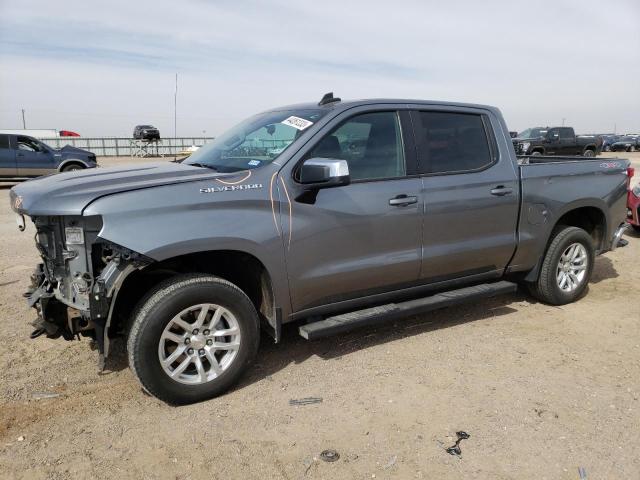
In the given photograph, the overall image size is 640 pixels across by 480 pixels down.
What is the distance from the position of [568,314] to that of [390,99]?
107 inches

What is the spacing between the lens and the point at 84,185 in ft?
10.9

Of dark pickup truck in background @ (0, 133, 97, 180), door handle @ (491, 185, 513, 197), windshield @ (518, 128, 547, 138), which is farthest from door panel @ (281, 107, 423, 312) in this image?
windshield @ (518, 128, 547, 138)

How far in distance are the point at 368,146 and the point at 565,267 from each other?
262cm

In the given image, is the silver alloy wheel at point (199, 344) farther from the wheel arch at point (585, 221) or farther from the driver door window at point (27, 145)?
the driver door window at point (27, 145)

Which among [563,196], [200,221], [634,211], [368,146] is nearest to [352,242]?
[368,146]

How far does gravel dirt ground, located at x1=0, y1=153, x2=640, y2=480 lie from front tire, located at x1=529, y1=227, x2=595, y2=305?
1.53 feet

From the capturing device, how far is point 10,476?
273cm

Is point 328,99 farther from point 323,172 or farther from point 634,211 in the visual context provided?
point 634,211

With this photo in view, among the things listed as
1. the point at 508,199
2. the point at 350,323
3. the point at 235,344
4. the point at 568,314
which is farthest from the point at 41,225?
the point at 568,314

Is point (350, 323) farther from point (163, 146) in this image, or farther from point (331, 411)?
point (163, 146)

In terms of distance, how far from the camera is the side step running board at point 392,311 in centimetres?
377

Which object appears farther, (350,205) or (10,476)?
(350,205)

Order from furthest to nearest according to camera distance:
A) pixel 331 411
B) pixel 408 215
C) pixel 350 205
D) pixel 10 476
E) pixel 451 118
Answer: pixel 451 118 < pixel 408 215 < pixel 350 205 < pixel 331 411 < pixel 10 476

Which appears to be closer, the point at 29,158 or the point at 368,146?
the point at 368,146
